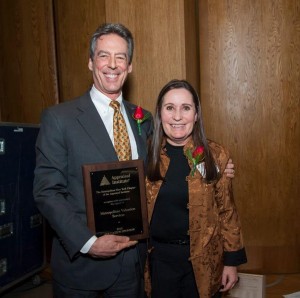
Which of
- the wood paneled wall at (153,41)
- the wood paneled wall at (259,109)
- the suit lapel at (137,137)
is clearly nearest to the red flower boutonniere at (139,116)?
the suit lapel at (137,137)

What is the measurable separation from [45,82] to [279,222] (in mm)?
2605

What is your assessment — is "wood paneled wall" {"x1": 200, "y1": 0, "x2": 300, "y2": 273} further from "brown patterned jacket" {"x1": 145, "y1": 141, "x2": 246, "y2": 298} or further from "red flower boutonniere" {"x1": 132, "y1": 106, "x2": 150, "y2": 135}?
"red flower boutonniere" {"x1": 132, "y1": 106, "x2": 150, "y2": 135}

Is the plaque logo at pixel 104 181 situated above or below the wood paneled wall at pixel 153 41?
below

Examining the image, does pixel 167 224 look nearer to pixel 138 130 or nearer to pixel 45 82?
pixel 138 130

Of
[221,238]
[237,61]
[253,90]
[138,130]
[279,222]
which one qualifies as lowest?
[279,222]

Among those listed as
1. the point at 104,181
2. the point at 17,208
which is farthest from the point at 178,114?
the point at 17,208

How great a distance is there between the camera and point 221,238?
1988mm

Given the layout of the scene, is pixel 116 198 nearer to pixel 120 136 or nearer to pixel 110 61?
pixel 120 136

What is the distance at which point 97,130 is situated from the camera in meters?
1.79

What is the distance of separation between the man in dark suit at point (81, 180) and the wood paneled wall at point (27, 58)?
1.66 meters

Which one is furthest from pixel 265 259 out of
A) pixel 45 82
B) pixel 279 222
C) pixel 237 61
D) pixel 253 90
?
pixel 45 82

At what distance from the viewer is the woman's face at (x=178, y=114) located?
6.33ft

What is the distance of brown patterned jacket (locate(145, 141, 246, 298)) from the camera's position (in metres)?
1.86

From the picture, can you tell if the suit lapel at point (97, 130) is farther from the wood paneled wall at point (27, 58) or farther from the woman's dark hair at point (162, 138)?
the wood paneled wall at point (27, 58)
